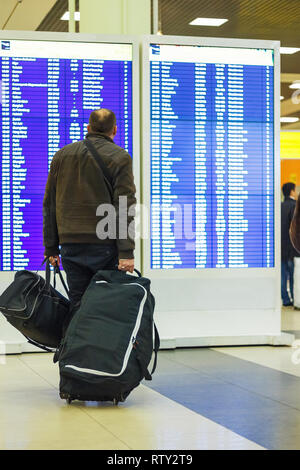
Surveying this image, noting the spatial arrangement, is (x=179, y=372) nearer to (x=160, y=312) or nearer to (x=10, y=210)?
(x=160, y=312)

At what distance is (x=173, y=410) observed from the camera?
4457mm

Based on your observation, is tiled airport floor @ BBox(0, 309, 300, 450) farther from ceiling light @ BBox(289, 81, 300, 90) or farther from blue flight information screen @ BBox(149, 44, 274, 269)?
ceiling light @ BBox(289, 81, 300, 90)

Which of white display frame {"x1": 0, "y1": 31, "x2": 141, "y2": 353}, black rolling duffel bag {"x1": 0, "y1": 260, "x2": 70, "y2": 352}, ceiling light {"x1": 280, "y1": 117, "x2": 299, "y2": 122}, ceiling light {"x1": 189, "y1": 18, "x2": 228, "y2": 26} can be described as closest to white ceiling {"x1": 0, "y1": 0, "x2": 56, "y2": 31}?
ceiling light {"x1": 189, "y1": 18, "x2": 228, "y2": 26}

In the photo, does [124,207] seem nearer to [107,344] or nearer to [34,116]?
[107,344]

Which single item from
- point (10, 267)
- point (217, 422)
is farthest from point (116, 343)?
point (10, 267)

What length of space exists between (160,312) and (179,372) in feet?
3.86

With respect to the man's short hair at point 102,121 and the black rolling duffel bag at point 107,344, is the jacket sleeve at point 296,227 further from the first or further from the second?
the man's short hair at point 102,121

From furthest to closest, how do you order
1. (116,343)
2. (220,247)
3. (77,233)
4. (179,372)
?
(220,247) → (179,372) → (77,233) → (116,343)

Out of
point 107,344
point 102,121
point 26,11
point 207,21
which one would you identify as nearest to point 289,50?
point 207,21

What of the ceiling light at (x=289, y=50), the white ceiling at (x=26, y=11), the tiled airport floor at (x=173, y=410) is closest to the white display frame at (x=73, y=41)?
the tiled airport floor at (x=173, y=410)

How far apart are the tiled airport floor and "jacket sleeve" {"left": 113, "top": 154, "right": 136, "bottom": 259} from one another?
89 centimetres

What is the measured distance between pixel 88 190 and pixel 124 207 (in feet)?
0.84

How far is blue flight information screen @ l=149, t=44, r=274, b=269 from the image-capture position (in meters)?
6.92

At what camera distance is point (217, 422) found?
4129 mm
